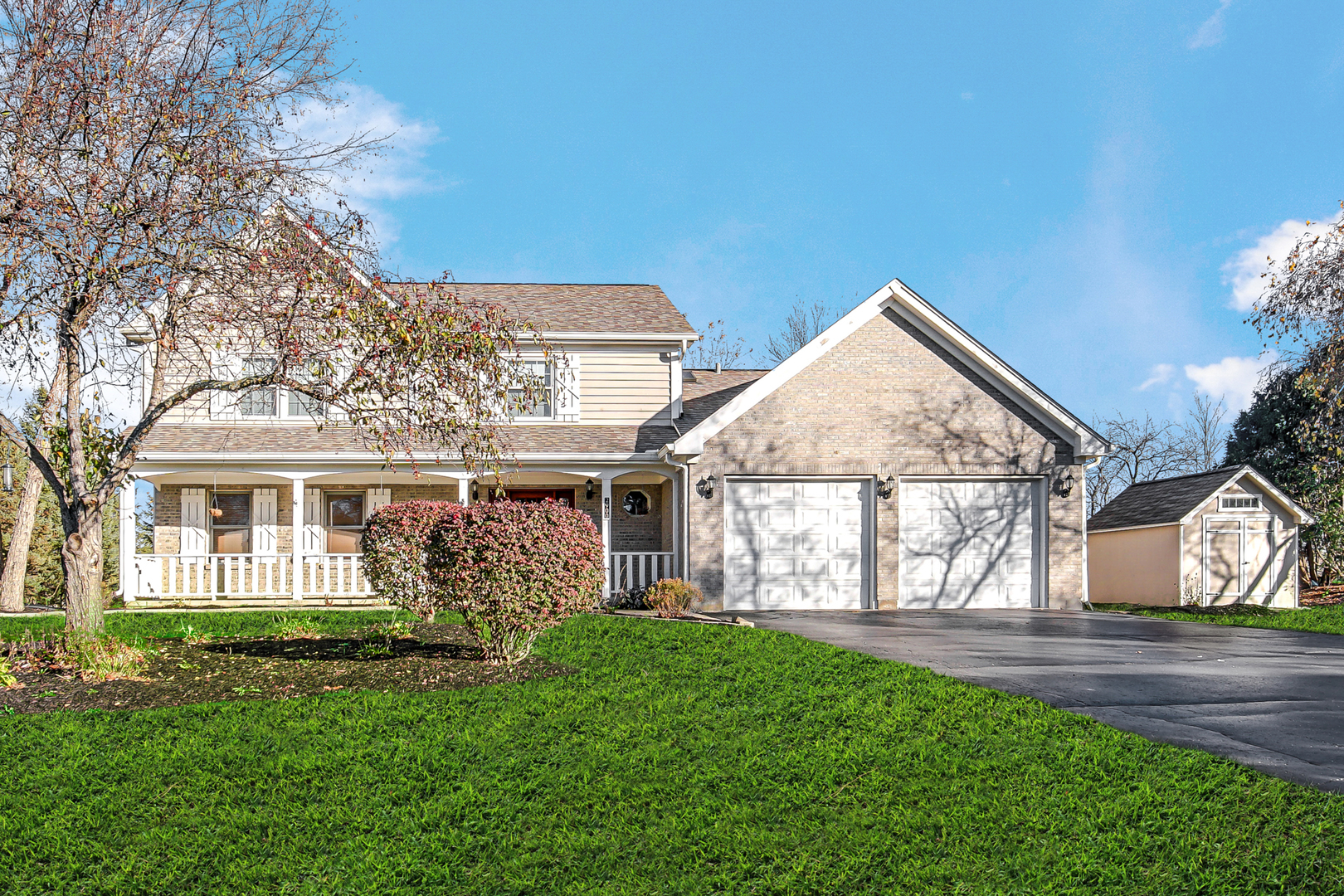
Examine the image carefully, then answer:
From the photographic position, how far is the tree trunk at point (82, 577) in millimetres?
8875

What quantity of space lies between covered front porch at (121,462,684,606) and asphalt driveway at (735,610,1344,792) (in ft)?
11.9

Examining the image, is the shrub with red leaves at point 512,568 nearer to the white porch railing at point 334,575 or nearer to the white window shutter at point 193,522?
the white porch railing at point 334,575

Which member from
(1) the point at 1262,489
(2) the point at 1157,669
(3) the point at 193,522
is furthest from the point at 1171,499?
(3) the point at 193,522

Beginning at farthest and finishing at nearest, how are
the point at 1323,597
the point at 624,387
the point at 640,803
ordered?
A: the point at 1323,597 → the point at 624,387 → the point at 640,803

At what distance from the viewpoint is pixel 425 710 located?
23.3 feet

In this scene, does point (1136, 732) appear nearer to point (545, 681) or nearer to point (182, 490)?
point (545, 681)

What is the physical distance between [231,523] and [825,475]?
37.2 ft

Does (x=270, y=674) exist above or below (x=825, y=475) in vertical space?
below

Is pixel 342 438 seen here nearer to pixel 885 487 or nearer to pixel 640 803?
pixel 885 487

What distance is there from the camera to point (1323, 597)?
881 inches

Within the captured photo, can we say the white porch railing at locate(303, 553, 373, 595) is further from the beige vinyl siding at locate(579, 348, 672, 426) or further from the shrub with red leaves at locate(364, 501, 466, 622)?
the shrub with red leaves at locate(364, 501, 466, 622)

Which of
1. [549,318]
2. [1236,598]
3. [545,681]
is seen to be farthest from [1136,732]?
[1236,598]

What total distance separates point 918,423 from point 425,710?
11728mm

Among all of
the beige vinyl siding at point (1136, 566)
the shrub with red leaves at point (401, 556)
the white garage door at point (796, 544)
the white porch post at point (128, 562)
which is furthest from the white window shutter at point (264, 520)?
the beige vinyl siding at point (1136, 566)
